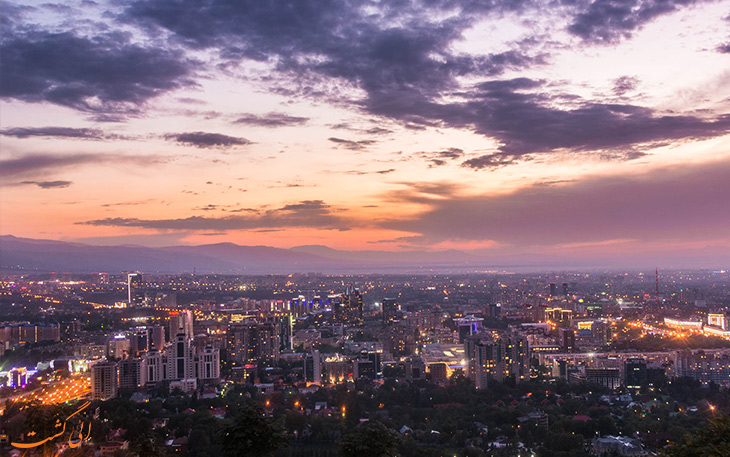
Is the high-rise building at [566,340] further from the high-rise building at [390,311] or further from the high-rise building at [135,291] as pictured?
the high-rise building at [135,291]

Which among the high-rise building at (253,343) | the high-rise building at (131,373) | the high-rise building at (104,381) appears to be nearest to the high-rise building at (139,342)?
the high-rise building at (253,343)

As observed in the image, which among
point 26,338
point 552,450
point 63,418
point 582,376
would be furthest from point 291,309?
point 63,418

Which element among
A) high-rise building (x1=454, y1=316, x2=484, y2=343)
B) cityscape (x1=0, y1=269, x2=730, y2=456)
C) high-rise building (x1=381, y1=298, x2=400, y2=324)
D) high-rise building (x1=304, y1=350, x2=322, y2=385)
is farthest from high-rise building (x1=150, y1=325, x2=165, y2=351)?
high-rise building (x1=381, y1=298, x2=400, y2=324)

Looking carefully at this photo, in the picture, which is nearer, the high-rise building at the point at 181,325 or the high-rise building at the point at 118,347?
the high-rise building at the point at 118,347

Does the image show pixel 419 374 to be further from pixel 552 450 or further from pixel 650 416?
pixel 552 450

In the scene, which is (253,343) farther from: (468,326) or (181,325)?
(468,326)

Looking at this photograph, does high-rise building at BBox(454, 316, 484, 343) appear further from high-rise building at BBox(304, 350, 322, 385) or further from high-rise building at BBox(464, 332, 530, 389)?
high-rise building at BBox(304, 350, 322, 385)
